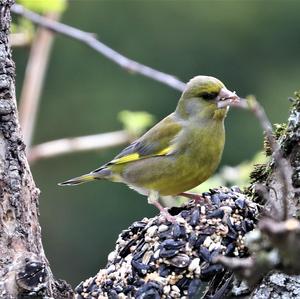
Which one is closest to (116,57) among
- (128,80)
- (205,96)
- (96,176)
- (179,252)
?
(205,96)

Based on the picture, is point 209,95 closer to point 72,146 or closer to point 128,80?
point 72,146

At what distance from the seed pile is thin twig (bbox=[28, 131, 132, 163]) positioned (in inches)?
82.9

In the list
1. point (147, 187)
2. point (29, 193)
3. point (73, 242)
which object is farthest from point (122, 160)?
point (73, 242)

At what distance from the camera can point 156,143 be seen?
4.90m

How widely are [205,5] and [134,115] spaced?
1909 centimetres

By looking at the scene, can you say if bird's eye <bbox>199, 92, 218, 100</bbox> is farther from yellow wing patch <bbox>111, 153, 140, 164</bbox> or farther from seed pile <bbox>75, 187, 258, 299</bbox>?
seed pile <bbox>75, 187, 258, 299</bbox>

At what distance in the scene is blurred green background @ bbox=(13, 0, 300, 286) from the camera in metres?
20.8

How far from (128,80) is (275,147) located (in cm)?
2028

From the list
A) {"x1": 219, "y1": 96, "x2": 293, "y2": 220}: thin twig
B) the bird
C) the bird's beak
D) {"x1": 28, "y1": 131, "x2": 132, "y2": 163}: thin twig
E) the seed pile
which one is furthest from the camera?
{"x1": 28, "y1": 131, "x2": 132, "y2": 163}: thin twig

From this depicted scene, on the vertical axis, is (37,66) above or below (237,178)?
above

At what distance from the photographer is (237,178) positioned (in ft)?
19.4

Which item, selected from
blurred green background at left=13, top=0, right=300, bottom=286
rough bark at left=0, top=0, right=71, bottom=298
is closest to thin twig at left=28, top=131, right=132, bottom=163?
rough bark at left=0, top=0, right=71, bottom=298

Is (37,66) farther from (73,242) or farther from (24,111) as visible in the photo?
(73,242)

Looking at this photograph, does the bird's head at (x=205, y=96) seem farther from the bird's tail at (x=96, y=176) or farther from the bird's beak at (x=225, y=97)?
the bird's tail at (x=96, y=176)
